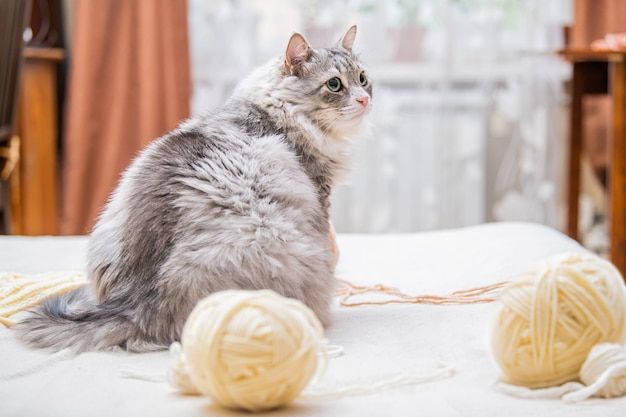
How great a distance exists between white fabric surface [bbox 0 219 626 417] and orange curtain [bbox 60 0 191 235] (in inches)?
56.4

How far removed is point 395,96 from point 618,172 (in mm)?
1042

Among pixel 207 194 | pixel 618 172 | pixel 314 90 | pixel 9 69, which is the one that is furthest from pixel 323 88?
pixel 9 69

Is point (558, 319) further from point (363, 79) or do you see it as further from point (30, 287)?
point (30, 287)

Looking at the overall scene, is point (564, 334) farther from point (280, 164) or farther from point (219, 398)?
point (280, 164)

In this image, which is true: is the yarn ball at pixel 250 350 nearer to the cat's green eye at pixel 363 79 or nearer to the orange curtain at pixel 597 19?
the cat's green eye at pixel 363 79

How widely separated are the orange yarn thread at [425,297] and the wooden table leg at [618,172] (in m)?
0.99

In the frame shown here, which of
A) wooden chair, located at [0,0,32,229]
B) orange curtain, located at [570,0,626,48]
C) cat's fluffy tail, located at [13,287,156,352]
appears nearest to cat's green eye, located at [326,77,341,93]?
cat's fluffy tail, located at [13,287,156,352]

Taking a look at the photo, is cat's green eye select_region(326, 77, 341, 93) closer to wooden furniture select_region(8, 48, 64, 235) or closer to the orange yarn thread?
the orange yarn thread

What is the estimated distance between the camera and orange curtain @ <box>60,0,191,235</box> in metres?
3.00

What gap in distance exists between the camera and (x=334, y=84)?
4.85ft

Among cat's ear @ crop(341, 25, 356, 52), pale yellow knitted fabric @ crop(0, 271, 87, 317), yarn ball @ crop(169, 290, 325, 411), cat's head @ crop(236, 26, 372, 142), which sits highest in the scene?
cat's ear @ crop(341, 25, 356, 52)

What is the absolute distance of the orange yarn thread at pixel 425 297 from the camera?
1377mm

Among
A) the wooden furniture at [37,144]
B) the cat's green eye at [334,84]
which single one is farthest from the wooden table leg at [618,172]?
the wooden furniture at [37,144]

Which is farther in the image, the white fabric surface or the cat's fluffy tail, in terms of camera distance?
the cat's fluffy tail
